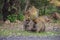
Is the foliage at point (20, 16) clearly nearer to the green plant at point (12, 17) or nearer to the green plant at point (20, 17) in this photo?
the green plant at point (20, 17)

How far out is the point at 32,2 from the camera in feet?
52.3

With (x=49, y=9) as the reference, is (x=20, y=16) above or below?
below

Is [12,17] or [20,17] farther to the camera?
[20,17]

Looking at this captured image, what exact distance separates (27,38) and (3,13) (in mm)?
5338

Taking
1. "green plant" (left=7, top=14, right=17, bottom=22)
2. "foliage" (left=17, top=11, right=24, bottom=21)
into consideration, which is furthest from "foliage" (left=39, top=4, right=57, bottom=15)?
"green plant" (left=7, top=14, right=17, bottom=22)

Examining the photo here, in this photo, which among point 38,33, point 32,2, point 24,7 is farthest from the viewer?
point 32,2

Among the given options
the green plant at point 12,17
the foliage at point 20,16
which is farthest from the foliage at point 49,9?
the green plant at point 12,17

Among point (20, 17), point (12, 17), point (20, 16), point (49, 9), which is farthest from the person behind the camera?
point (49, 9)

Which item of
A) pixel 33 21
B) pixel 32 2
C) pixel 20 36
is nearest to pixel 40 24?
pixel 33 21

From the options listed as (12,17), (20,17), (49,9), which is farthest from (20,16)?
(49,9)

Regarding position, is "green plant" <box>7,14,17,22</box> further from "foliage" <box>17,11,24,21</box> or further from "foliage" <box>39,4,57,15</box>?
"foliage" <box>39,4,57,15</box>

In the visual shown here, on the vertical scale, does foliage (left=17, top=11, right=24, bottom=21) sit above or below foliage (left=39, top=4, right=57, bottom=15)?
below

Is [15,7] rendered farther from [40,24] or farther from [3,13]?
[40,24]

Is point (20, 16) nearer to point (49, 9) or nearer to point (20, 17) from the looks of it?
point (20, 17)
